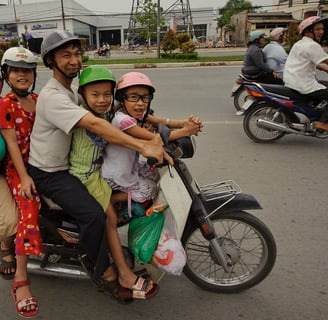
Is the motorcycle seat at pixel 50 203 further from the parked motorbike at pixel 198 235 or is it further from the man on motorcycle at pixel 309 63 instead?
the man on motorcycle at pixel 309 63

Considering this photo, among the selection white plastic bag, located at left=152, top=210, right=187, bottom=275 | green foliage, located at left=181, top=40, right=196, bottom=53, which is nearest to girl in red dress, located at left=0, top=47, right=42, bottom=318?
white plastic bag, located at left=152, top=210, right=187, bottom=275

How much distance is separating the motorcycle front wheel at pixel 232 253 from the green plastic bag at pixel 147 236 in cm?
27

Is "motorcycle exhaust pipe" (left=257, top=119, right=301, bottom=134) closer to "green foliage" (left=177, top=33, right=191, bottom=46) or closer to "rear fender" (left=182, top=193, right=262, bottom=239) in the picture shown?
"rear fender" (left=182, top=193, right=262, bottom=239)

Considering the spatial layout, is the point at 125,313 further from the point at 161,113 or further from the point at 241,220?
the point at 161,113

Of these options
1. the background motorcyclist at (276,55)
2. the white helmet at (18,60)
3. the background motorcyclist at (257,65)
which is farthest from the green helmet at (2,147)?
the background motorcyclist at (276,55)

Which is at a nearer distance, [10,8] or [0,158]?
[0,158]

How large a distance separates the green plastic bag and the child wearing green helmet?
0.12 meters

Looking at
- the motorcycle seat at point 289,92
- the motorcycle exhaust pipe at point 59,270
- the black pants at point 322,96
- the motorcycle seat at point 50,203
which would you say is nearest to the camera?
the motorcycle seat at point 50,203

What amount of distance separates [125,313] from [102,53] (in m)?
31.3

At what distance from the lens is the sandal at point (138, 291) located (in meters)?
2.07

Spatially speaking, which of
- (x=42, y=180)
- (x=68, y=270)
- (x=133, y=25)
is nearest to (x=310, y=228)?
(x=68, y=270)

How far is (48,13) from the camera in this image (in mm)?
55781

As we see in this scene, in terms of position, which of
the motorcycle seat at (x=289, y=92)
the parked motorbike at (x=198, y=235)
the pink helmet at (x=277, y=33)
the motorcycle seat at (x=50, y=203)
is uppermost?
the pink helmet at (x=277, y=33)

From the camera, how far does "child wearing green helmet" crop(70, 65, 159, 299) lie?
192cm
